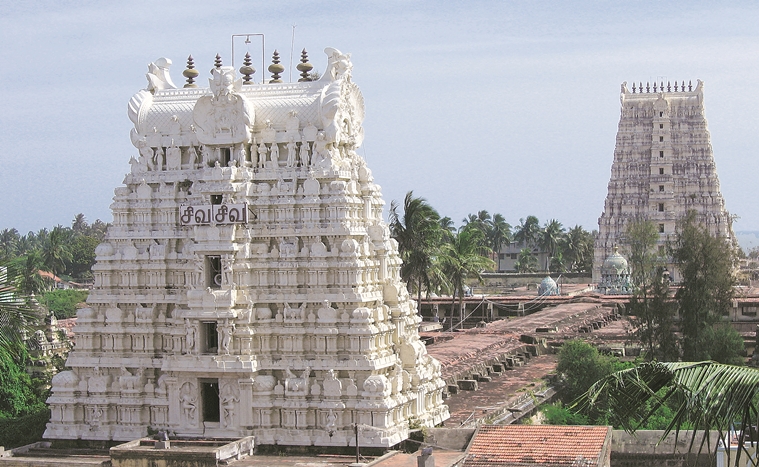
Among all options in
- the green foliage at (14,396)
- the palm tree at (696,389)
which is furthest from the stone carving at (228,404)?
the palm tree at (696,389)

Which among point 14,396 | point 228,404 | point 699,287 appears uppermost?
point 699,287

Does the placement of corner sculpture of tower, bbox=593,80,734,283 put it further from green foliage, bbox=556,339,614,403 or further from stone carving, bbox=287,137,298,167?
stone carving, bbox=287,137,298,167

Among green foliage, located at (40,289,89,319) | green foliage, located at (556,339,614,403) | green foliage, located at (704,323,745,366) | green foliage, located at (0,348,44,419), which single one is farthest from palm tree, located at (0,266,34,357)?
green foliage, located at (40,289,89,319)

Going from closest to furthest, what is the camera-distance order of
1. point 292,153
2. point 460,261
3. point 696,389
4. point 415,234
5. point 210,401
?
point 696,389, point 210,401, point 292,153, point 415,234, point 460,261

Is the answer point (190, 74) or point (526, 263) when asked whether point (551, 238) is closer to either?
point (526, 263)

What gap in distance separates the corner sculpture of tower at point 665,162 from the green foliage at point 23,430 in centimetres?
8480

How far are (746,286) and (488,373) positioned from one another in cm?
5320

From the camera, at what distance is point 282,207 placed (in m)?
35.9

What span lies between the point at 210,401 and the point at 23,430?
679 centimetres

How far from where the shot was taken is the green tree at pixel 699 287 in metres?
52.4

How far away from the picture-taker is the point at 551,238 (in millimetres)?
150750

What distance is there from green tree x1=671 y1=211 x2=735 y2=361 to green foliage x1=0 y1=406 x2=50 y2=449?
2568cm

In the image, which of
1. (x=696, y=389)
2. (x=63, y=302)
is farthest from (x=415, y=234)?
(x=696, y=389)

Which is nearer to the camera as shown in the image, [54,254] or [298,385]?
[298,385]
